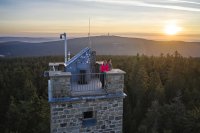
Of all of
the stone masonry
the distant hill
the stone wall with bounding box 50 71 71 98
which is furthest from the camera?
the distant hill

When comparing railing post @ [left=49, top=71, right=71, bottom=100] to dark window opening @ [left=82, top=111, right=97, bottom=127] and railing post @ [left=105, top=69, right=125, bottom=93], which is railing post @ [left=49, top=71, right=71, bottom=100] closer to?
dark window opening @ [left=82, top=111, right=97, bottom=127]

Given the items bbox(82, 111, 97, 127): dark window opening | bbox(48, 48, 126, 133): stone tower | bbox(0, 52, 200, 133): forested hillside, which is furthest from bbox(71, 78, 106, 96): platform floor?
bbox(0, 52, 200, 133): forested hillside

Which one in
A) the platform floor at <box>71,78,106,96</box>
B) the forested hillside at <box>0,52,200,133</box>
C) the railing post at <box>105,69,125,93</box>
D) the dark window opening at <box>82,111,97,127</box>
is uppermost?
the railing post at <box>105,69,125,93</box>

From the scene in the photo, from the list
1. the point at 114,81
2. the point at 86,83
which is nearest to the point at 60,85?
the point at 86,83

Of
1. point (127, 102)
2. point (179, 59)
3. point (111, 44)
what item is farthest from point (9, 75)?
point (111, 44)

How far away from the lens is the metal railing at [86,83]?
414 inches

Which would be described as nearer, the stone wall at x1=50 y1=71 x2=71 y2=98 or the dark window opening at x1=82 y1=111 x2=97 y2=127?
the stone wall at x1=50 y1=71 x2=71 y2=98

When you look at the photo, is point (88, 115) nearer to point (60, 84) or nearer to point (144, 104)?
point (60, 84)

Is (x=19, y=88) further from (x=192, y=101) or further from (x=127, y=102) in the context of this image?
(x=192, y=101)

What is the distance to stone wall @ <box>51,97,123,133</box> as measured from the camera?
9.93 metres

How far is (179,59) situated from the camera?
4350cm

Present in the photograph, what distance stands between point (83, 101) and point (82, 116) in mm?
658

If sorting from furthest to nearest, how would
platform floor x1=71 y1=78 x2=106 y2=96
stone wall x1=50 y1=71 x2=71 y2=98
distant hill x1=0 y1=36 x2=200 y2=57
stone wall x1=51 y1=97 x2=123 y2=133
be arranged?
1. distant hill x1=0 y1=36 x2=200 y2=57
2. platform floor x1=71 y1=78 x2=106 y2=96
3. stone wall x1=51 y1=97 x2=123 y2=133
4. stone wall x1=50 y1=71 x2=71 y2=98

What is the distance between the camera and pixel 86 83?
1124cm
